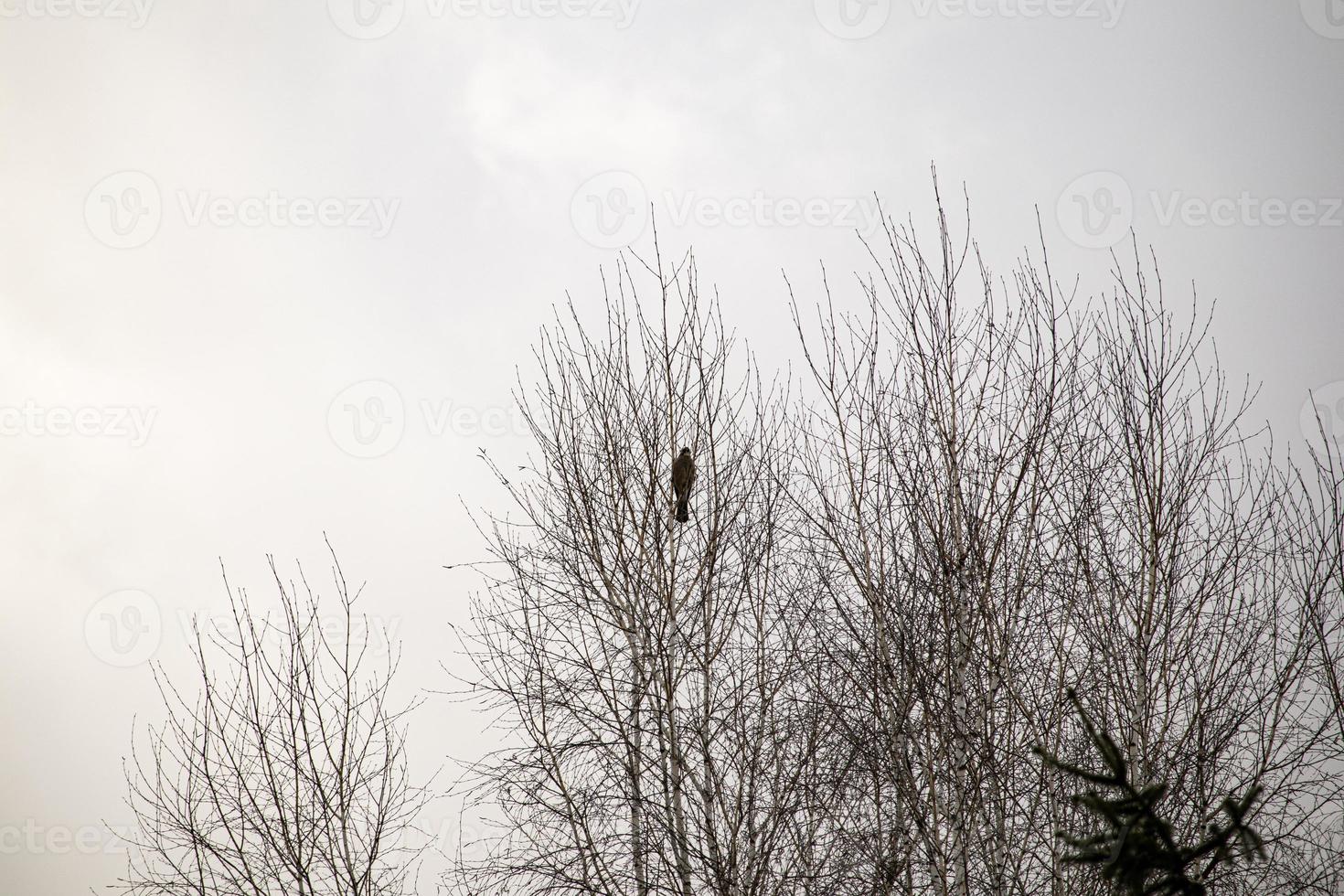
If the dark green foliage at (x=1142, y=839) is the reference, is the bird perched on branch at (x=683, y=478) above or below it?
above

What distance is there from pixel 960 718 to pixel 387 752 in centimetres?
481

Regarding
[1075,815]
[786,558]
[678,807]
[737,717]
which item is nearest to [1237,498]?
[1075,815]

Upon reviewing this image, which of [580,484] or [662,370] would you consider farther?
[662,370]

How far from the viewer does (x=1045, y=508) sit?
7.09 m

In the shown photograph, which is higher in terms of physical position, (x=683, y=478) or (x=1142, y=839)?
(x=683, y=478)

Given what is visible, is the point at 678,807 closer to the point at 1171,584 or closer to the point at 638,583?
the point at 638,583

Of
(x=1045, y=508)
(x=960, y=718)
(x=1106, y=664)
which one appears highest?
(x=1045, y=508)

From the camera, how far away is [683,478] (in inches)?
246

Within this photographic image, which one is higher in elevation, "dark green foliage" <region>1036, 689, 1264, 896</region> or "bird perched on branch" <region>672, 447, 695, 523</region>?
"bird perched on branch" <region>672, 447, 695, 523</region>

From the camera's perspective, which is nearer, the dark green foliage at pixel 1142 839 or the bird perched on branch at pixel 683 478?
the dark green foliage at pixel 1142 839

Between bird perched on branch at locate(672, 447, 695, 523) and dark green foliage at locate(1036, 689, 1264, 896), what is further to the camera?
bird perched on branch at locate(672, 447, 695, 523)

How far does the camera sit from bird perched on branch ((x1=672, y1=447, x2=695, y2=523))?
6.20 metres

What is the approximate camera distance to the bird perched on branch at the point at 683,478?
6.20 m

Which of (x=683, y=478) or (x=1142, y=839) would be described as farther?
(x=683, y=478)
